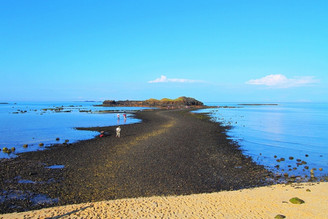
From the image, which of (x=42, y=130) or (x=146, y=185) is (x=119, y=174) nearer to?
(x=146, y=185)

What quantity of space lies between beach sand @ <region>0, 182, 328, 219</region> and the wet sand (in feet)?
2.81

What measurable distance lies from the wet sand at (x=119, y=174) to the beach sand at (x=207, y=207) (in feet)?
2.81

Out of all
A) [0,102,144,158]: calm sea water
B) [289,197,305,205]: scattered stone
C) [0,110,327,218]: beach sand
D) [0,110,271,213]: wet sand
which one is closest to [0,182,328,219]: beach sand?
[0,110,327,218]: beach sand

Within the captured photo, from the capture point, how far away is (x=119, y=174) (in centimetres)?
1474

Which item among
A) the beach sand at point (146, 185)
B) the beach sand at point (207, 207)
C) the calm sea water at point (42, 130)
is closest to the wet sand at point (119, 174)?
the beach sand at point (146, 185)

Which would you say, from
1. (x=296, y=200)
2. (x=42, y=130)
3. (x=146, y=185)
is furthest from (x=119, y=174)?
(x=42, y=130)

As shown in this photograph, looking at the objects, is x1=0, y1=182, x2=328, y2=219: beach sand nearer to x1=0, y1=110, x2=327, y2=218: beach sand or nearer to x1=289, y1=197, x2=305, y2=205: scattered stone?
x1=0, y1=110, x2=327, y2=218: beach sand

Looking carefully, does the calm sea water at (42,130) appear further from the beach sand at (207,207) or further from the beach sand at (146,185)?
the beach sand at (207,207)

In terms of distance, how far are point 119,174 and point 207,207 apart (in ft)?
21.4

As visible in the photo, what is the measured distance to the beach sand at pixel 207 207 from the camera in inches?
373

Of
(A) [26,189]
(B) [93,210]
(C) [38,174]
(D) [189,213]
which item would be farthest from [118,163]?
(D) [189,213]

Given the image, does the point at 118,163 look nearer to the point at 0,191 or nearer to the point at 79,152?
the point at 79,152

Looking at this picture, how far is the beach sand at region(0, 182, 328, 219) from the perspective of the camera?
9.48 meters

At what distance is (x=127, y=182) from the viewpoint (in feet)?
43.9
